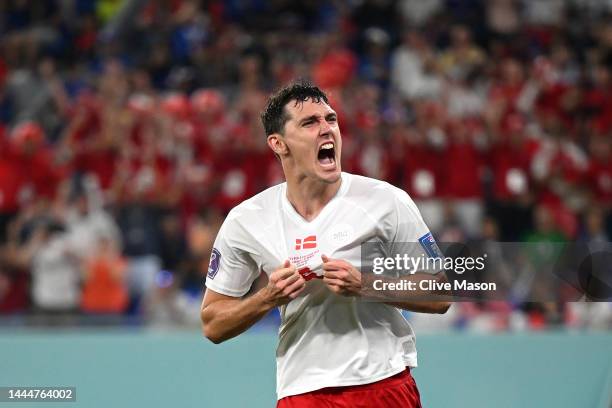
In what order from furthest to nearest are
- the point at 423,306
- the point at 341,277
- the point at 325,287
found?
the point at 325,287
the point at 423,306
the point at 341,277

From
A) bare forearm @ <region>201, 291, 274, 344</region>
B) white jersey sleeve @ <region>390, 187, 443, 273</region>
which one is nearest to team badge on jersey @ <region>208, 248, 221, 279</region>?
bare forearm @ <region>201, 291, 274, 344</region>

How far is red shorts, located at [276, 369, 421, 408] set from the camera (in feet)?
11.2

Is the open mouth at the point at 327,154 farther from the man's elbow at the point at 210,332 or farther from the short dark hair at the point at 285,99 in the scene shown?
the man's elbow at the point at 210,332

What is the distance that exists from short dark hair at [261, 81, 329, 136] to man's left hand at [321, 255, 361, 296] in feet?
2.09

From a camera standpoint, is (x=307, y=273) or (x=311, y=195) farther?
(x=311, y=195)

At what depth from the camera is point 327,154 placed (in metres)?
3.68

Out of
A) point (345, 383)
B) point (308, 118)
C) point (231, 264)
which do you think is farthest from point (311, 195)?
point (345, 383)

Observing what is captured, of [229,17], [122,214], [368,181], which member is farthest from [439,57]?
[368,181]

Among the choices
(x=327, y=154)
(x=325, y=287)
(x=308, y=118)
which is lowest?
(x=325, y=287)

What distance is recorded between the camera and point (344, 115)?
32.4 ft

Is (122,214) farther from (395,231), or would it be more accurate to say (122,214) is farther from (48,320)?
(395,231)

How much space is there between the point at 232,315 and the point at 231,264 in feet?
0.74

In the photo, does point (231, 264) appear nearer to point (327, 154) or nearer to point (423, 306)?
point (327, 154)

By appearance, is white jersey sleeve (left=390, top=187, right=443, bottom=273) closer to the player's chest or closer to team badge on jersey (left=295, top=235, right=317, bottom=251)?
the player's chest
